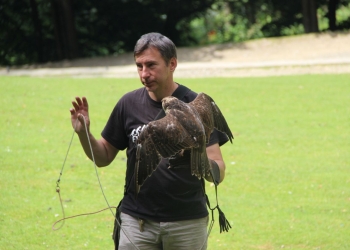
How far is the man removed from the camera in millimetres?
3521

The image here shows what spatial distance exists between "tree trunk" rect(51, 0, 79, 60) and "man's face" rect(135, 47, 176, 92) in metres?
19.8

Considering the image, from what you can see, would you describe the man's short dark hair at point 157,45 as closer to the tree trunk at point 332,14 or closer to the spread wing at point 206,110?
the spread wing at point 206,110

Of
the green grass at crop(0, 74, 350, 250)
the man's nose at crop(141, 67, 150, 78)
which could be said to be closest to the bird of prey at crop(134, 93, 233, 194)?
the man's nose at crop(141, 67, 150, 78)

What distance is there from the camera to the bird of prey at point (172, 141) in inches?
127

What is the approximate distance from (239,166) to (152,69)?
628cm

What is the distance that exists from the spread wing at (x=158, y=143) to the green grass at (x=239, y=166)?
3757 millimetres

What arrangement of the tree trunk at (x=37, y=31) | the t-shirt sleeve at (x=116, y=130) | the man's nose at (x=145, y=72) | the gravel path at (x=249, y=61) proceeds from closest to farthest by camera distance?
the man's nose at (x=145, y=72) → the t-shirt sleeve at (x=116, y=130) → the gravel path at (x=249, y=61) → the tree trunk at (x=37, y=31)

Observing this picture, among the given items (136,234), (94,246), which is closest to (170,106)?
(136,234)

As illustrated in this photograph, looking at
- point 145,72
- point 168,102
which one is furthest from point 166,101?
point 145,72

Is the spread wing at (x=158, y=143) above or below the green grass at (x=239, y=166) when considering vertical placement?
above

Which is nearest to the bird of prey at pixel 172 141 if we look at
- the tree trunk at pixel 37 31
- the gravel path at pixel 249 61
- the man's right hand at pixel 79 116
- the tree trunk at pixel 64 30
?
the man's right hand at pixel 79 116

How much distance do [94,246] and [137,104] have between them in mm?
3485

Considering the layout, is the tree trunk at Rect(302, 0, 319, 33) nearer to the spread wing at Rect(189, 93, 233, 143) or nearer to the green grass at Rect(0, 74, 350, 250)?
the green grass at Rect(0, 74, 350, 250)

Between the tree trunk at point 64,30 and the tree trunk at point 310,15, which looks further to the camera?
the tree trunk at point 64,30
